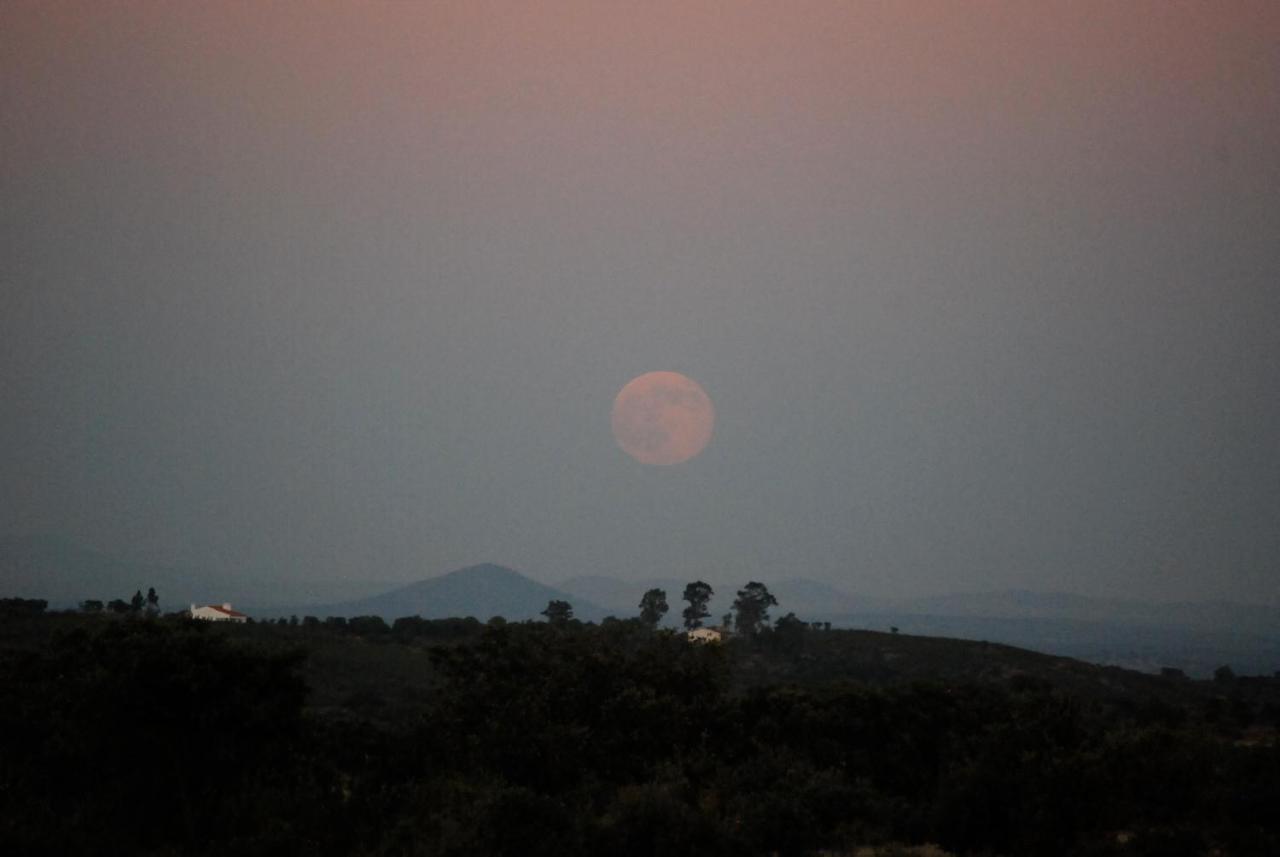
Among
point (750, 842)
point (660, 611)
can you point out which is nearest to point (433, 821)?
point (750, 842)

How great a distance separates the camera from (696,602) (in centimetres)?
10894

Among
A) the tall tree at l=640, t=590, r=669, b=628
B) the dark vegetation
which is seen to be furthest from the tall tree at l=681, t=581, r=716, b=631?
the dark vegetation

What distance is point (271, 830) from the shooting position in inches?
810

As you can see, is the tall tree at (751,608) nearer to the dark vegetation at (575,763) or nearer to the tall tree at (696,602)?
the tall tree at (696,602)

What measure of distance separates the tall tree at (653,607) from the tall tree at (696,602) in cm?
262

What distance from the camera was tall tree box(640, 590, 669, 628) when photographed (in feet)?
342

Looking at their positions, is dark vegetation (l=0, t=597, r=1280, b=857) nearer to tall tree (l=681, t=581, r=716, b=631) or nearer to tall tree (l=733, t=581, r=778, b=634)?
tall tree (l=733, t=581, r=778, b=634)

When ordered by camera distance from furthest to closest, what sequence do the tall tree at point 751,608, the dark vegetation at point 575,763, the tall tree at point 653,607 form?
the tall tree at point 653,607 → the tall tree at point 751,608 → the dark vegetation at point 575,763

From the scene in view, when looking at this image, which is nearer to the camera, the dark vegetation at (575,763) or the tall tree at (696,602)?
the dark vegetation at (575,763)

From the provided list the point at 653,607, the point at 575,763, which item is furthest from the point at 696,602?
the point at 575,763

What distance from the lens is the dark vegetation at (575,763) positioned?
65.3 ft

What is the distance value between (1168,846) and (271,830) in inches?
658

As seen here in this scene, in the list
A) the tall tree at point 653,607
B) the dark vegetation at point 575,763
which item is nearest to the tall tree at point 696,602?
the tall tree at point 653,607

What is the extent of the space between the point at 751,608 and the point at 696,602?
937cm
